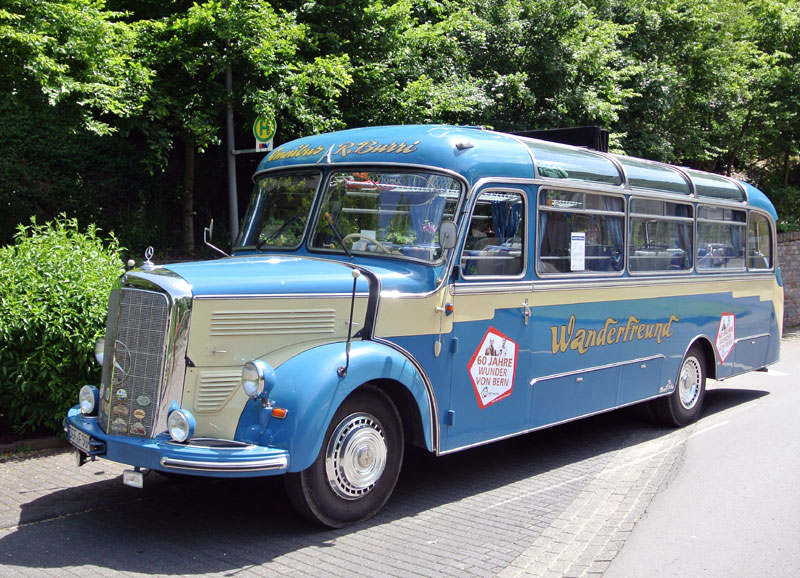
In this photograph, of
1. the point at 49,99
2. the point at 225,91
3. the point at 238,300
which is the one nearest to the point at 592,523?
the point at 238,300

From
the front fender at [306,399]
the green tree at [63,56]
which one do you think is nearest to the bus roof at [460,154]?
the front fender at [306,399]

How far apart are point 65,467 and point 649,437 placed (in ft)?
19.3

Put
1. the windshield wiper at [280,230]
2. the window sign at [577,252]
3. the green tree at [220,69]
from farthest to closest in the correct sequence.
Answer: the green tree at [220,69], the window sign at [577,252], the windshield wiper at [280,230]

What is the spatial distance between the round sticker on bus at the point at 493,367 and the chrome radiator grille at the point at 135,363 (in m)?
2.36

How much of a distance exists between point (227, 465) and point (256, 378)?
538mm

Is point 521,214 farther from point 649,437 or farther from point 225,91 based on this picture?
point 225,91

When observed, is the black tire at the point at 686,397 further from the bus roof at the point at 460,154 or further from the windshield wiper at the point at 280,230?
the windshield wiper at the point at 280,230

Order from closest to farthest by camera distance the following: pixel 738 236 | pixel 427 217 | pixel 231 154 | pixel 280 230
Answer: pixel 427 217, pixel 280 230, pixel 738 236, pixel 231 154

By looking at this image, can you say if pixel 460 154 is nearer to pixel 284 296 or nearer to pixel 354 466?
pixel 284 296

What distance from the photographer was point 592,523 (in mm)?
5680

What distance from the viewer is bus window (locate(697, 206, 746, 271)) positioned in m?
9.27

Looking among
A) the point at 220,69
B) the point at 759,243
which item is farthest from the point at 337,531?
the point at 759,243

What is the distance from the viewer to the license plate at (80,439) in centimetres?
501

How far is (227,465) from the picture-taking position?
4551 mm
